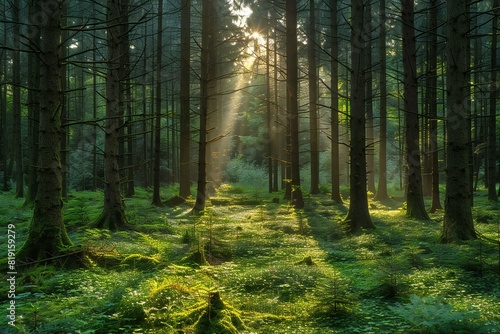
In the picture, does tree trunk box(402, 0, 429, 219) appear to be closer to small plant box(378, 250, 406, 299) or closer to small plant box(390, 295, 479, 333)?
small plant box(378, 250, 406, 299)

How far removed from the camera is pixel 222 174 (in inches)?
1678

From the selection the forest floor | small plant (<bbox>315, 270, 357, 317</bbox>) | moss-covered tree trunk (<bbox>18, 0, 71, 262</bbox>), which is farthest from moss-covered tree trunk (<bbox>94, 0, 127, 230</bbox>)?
small plant (<bbox>315, 270, 357, 317</bbox>)

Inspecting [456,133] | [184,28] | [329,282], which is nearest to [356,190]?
[456,133]

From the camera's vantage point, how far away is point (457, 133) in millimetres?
8281

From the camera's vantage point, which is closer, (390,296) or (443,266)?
(390,296)

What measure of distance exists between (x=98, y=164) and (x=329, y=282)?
2844 centimetres

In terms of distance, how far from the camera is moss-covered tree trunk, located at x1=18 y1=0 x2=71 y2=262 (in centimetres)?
639

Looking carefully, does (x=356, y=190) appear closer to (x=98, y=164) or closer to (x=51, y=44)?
(x=51, y=44)

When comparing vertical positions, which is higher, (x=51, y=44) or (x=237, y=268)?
(x=51, y=44)

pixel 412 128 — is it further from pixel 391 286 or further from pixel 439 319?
pixel 439 319

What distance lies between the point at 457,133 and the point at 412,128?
529cm

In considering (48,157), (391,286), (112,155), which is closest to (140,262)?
(48,157)

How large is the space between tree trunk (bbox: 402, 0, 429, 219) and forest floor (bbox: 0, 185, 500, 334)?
3101 mm

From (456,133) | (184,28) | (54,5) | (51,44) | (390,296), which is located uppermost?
(184,28)
